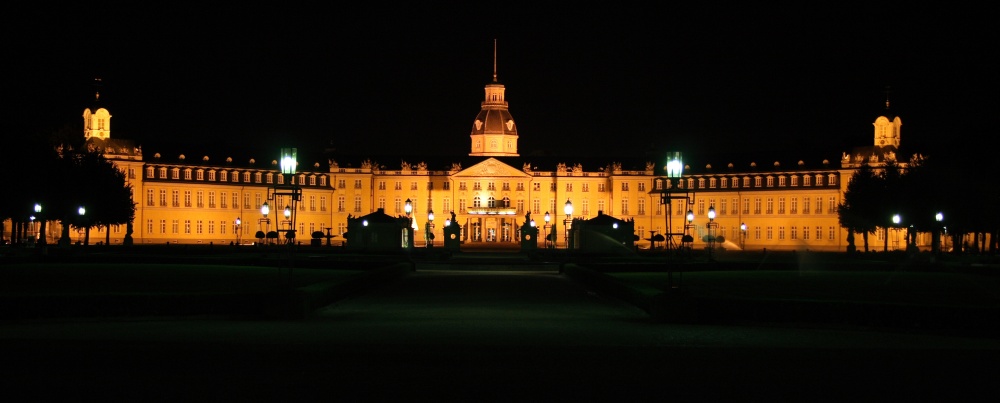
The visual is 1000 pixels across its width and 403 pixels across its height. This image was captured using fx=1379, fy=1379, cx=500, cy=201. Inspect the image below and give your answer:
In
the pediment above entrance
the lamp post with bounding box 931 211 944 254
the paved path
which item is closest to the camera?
the paved path

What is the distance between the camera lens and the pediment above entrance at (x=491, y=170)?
16738 cm

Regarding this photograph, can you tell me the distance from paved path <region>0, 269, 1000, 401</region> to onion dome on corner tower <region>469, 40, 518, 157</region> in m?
147

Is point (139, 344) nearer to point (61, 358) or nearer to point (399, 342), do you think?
point (61, 358)

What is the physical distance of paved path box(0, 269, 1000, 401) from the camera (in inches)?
688

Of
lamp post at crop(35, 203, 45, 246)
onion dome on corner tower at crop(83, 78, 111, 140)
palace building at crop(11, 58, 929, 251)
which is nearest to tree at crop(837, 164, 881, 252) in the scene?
palace building at crop(11, 58, 929, 251)

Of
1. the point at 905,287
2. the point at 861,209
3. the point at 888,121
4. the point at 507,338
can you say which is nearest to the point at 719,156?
the point at 888,121

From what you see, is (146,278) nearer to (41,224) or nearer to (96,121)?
(41,224)

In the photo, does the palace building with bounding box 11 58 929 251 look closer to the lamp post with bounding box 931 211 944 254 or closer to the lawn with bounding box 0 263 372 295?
the lamp post with bounding box 931 211 944 254

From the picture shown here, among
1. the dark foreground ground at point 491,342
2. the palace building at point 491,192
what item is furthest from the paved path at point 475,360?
the palace building at point 491,192

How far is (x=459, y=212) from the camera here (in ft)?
552

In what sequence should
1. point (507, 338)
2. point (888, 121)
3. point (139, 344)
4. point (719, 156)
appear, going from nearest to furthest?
point (139, 344) → point (507, 338) → point (888, 121) → point (719, 156)

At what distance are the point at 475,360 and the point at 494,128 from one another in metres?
157

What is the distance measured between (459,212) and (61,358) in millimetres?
147699

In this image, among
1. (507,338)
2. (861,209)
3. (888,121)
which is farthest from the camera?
(888,121)
